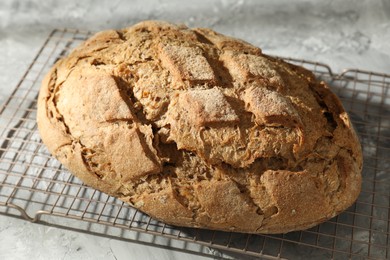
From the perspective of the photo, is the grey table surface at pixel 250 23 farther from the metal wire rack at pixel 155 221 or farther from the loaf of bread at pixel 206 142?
the loaf of bread at pixel 206 142

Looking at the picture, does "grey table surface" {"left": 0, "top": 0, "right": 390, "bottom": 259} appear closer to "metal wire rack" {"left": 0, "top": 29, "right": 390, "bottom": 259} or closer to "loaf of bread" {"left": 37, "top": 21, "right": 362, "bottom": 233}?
"metal wire rack" {"left": 0, "top": 29, "right": 390, "bottom": 259}

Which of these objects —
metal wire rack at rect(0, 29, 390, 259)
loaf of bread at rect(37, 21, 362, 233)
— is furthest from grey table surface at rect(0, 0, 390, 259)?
loaf of bread at rect(37, 21, 362, 233)

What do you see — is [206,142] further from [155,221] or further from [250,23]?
[250,23]

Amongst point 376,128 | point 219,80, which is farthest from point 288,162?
point 376,128

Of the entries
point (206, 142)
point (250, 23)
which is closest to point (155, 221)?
point (206, 142)

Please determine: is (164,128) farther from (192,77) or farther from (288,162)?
(288,162)
